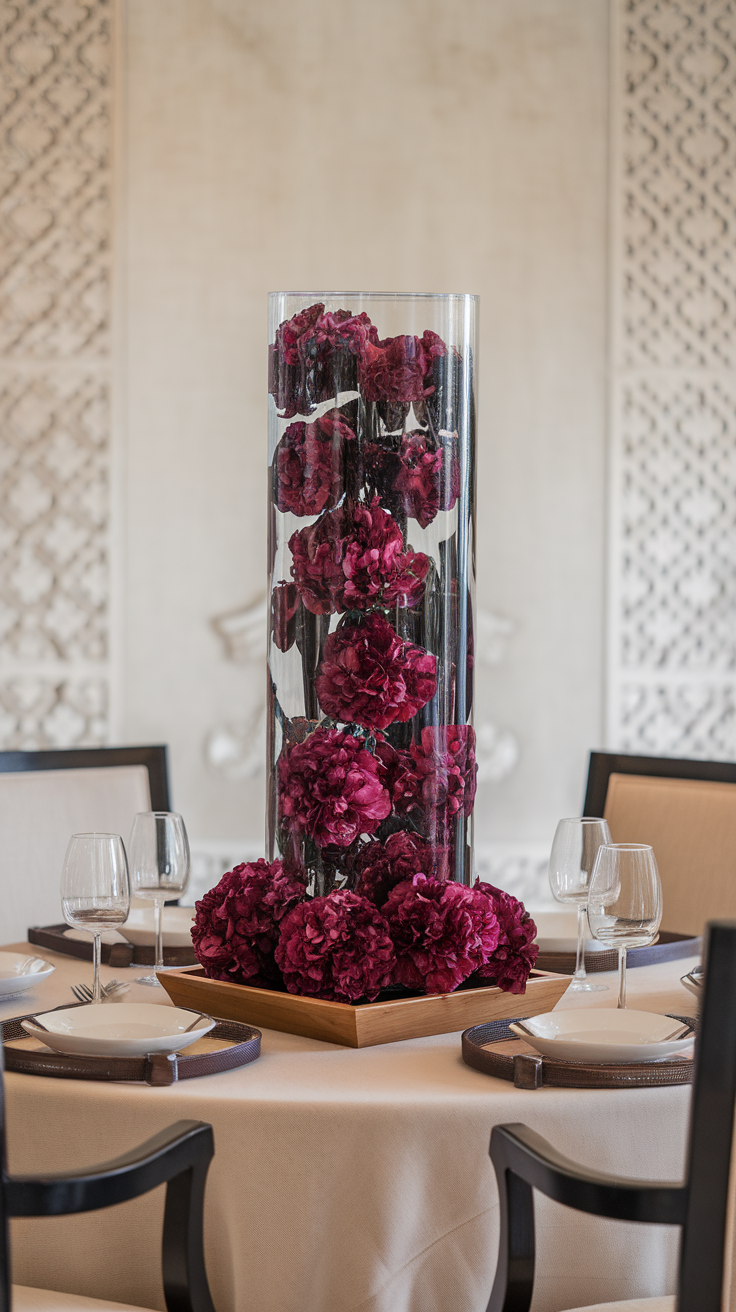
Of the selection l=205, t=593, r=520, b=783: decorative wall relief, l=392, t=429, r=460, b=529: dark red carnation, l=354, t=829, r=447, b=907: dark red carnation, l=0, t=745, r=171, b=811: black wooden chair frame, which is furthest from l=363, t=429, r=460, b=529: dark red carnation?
l=205, t=593, r=520, b=783: decorative wall relief

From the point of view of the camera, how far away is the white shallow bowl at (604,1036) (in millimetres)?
1365

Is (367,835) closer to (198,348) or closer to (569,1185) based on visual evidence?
(569,1185)

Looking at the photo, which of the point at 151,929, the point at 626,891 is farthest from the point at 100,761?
the point at 626,891

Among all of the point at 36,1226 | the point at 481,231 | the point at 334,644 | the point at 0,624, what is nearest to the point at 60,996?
the point at 36,1226

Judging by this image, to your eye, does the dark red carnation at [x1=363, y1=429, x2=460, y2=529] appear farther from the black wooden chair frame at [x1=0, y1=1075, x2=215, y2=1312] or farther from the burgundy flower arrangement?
the black wooden chair frame at [x1=0, y1=1075, x2=215, y2=1312]

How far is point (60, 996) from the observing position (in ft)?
5.65

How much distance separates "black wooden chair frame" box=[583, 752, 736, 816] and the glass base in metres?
0.76

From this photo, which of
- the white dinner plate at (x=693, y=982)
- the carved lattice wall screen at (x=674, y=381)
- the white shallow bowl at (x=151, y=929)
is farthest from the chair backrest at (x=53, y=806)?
the carved lattice wall screen at (x=674, y=381)

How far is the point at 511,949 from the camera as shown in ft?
5.10

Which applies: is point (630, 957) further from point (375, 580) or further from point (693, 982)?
point (375, 580)

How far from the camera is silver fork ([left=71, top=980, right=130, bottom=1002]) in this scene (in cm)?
169

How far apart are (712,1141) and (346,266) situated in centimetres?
298

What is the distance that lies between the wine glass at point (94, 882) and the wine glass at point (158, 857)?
0.56 ft

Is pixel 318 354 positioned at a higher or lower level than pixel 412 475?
higher
